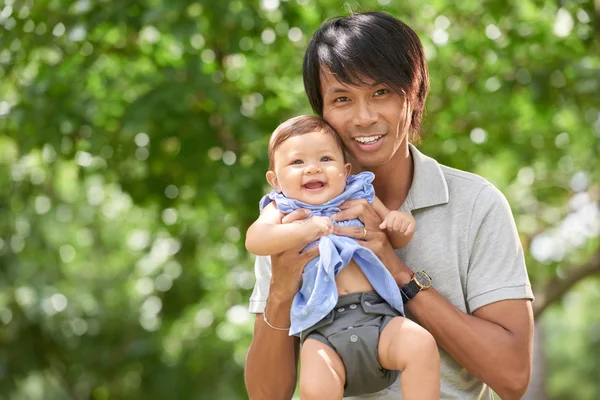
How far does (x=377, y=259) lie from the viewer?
2.70 meters

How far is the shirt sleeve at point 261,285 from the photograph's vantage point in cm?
309

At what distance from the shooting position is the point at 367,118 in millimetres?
2832

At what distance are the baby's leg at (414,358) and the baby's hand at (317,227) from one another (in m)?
0.34

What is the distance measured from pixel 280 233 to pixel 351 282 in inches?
9.4

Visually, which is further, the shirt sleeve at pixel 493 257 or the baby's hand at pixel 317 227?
the shirt sleeve at pixel 493 257

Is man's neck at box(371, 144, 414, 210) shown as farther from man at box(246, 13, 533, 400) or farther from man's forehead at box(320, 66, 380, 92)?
man's forehead at box(320, 66, 380, 92)

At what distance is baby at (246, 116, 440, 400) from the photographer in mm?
2564

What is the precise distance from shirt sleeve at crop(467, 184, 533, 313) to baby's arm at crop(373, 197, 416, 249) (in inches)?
8.4

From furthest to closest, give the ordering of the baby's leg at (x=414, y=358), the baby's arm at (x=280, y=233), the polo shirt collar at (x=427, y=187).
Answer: the polo shirt collar at (x=427, y=187), the baby's arm at (x=280, y=233), the baby's leg at (x=414, y=358)

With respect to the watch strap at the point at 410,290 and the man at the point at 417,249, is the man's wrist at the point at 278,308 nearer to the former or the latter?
the man at the point at 417,249

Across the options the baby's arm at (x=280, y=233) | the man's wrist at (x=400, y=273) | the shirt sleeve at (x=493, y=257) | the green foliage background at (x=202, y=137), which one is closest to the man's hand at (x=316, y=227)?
the baby's arm at (x=280, y=233)

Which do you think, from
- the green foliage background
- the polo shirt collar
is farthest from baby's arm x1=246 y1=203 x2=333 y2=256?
the green foliage background

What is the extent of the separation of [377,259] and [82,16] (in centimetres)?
353

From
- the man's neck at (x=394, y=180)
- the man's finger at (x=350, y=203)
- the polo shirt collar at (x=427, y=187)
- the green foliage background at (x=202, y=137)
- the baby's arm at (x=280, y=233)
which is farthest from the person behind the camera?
the green foliage background at (x=202, y=137)
